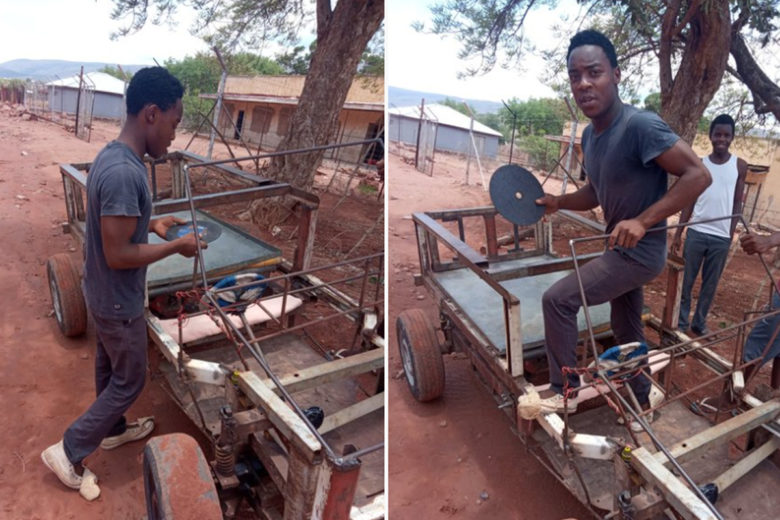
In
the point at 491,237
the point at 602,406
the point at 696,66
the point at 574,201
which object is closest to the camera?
the point at 574,201

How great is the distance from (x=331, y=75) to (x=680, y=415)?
649 centimetres

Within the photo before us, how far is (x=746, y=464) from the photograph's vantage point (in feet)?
10.2

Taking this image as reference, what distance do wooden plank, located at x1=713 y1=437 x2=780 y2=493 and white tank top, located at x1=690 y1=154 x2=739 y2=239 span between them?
2.21 metres

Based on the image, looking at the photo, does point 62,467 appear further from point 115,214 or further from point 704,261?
point 704,261

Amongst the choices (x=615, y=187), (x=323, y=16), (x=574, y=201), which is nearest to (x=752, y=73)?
(x=574, y=201)

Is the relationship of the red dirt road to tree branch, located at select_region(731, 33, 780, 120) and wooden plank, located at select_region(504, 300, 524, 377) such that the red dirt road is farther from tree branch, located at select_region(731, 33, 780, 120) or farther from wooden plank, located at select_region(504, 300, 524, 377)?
tree branch, located at select_region(731, 33, 780, 120)

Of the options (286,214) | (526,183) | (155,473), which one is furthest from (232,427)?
(286,214)

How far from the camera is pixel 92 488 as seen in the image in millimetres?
3350

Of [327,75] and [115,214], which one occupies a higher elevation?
[327,75]

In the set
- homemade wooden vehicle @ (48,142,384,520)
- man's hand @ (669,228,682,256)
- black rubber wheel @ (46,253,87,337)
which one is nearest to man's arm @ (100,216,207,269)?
homemade wooden vehicle @ (48,142,384,520)

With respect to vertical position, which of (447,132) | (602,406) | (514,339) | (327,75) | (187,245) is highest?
(447,132)

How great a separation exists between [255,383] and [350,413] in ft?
2.57

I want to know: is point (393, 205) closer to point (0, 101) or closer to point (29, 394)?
point (29, 394)

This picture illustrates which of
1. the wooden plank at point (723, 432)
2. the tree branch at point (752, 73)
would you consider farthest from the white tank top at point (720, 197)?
the tree branch at point (752, 73)
